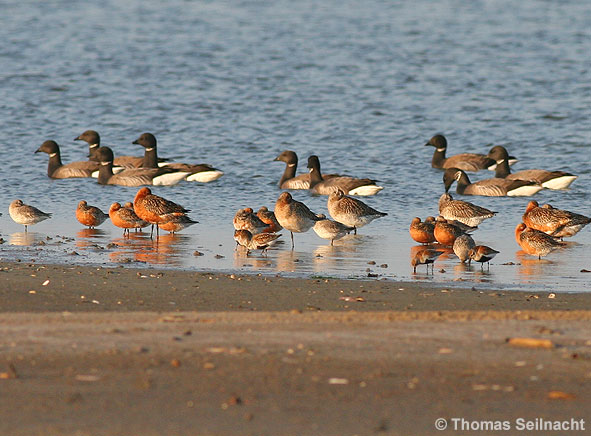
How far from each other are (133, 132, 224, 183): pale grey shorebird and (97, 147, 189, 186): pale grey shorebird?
9.1 inches

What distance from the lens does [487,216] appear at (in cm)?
1705

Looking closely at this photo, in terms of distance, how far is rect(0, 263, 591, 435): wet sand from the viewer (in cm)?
632

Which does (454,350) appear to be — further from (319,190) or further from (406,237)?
(319,190)

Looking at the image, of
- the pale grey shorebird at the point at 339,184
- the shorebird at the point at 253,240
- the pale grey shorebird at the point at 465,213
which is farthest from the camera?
the pale grey shorebird at the point at 339,184

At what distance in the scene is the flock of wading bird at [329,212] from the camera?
1413 centimetres

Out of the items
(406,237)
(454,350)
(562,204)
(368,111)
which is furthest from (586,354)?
(368,111)

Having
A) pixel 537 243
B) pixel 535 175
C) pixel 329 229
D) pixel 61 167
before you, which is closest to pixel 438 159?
pixel 535 175

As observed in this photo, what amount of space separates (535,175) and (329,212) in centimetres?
691

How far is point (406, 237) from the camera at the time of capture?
15992 millimetres

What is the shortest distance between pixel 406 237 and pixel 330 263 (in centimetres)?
282

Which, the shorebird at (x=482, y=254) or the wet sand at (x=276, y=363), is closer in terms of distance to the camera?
the wet sand at (x=276, y=363)

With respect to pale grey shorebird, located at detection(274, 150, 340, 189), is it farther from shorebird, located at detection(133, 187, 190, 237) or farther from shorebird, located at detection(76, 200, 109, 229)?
shorebird, located at detection(76, 200, 109, 229)

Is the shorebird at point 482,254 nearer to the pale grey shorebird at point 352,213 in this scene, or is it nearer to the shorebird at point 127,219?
the pale grey shorebird at point 352,213

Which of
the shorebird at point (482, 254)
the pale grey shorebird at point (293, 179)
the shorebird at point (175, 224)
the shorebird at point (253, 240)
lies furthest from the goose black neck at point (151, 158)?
the shorebird at point (482, 254)
